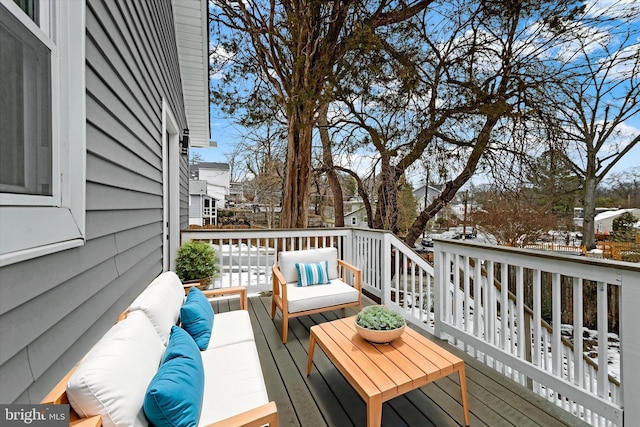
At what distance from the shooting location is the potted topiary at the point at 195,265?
365 centimetres

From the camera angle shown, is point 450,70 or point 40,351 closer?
point 40,351

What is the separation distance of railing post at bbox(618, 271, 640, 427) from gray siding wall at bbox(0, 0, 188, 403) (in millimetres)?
2726

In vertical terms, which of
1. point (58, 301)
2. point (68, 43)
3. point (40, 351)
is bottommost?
point (40, 351)

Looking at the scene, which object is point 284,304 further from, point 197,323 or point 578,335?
point 578,335

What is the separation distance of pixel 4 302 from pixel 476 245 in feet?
9.47

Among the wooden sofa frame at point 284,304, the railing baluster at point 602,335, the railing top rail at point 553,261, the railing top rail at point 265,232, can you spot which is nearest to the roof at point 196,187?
the railing top rail at point 265,232

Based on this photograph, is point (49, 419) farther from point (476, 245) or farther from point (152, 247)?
point (476, 245)

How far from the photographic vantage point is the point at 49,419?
2.93ft

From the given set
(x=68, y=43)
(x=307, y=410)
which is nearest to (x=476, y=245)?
(x=307, y=410)

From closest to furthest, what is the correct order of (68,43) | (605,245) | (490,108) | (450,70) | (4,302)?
(4,302)
(68,43)
(490,108)
(450,70)
(605,245)

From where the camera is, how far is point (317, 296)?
123 inches

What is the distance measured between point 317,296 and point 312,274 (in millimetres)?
398

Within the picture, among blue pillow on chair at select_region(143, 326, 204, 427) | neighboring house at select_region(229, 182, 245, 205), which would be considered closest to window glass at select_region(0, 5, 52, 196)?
blue pillow on chair at select_region(143, 326, 204, 427)

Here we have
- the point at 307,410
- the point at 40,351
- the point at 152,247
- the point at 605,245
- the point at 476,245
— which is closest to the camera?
the point at 40,351
